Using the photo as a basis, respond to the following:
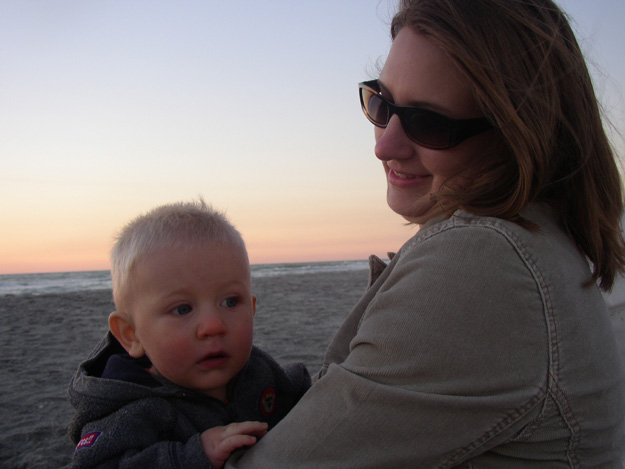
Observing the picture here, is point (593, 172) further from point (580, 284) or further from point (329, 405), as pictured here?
point (329, 405)

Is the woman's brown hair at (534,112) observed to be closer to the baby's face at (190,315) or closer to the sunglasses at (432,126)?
the sunglasses at (432,126)

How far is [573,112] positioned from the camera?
5.09 feet

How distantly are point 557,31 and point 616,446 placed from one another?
1201 millimetres

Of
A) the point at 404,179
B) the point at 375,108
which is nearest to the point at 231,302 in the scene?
the point at 404,179

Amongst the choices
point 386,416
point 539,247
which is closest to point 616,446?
point 539,247

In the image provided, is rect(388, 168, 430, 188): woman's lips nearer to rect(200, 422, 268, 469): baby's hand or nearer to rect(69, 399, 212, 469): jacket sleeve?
rect(200, 422, 268, 469): baby's hand

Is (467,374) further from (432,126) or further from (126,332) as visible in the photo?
(126,332)

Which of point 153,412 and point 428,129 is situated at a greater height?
point 428,129

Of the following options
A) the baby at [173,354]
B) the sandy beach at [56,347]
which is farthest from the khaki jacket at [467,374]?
the sandy beach at [56,347]

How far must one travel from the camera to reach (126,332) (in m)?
1.94

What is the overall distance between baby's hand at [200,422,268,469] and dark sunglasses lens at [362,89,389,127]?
1.13 m

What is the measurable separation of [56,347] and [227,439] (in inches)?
243

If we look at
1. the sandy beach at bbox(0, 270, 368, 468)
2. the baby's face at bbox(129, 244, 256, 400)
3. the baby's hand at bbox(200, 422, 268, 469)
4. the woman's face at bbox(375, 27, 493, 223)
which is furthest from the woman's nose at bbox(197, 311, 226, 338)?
the sandy beach at bbox(0, 270, 368, 468)

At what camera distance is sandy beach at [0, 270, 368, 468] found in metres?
3.59
